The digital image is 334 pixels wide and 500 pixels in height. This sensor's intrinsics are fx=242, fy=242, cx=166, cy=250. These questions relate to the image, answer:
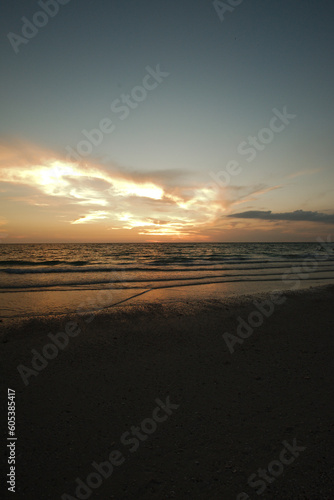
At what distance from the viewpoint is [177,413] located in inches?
152

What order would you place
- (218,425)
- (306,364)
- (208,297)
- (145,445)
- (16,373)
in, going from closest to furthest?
(145,445) < (218,425) < (16,373) < (306,364) < (208,297)

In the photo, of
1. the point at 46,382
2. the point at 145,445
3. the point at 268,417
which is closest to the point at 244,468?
the point at 268,417

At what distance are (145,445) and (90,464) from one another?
72cm

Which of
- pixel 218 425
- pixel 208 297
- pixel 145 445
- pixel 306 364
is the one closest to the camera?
pixel 145 445

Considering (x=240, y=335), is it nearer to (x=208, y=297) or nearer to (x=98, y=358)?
(x=98, y=358)

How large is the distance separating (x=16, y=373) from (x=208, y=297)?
28.4ft

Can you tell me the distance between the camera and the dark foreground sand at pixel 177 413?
2.83m

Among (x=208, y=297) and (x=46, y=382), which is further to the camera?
(x=208, y=297)

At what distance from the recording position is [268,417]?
3.73 m

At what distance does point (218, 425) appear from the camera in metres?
3.58

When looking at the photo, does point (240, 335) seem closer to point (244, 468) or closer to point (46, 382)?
point (244, 468)

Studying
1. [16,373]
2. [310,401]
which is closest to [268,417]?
[310,401]

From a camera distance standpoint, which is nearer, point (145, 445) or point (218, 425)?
point (145, 445)

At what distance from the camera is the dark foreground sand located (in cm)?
283
